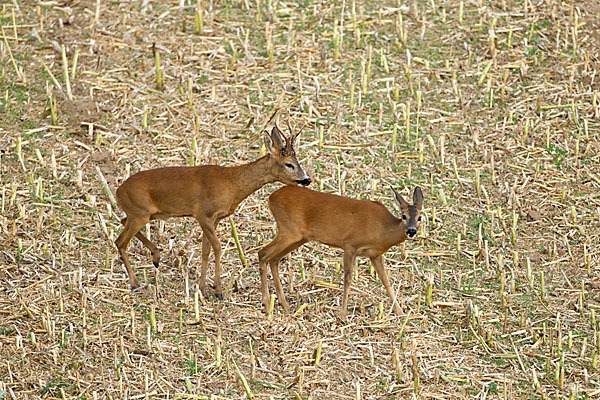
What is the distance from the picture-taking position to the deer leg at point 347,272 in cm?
1116

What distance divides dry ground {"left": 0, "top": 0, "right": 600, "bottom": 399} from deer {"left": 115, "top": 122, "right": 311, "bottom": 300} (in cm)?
52

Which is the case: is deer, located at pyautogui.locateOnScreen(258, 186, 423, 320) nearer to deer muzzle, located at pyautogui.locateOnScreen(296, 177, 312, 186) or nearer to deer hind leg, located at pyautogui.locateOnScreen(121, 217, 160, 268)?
deer muzzle, located at pyautogui.locateOnScreen(296, 177, 312, 186)

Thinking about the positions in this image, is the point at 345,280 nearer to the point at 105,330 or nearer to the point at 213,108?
the point at 105,330

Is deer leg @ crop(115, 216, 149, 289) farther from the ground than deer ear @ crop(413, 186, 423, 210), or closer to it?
closer to it

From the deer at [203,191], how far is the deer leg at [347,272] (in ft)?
2.88

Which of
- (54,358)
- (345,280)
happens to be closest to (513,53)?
(345,280)

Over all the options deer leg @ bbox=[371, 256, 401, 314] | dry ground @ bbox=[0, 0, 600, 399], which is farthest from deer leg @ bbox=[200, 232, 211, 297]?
deer leg @ bbox=[371, 256, 401, 314]

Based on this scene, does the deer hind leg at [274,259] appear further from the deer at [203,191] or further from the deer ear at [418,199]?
the deer ear at [418,199]

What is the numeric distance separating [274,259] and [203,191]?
1.06m

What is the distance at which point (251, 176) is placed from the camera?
11531 mm

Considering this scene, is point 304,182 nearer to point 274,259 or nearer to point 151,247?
point 274,259

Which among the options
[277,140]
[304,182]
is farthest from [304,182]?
[277,140]

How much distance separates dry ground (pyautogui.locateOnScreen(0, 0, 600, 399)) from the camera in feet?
33.8

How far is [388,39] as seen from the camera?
52.9ft
